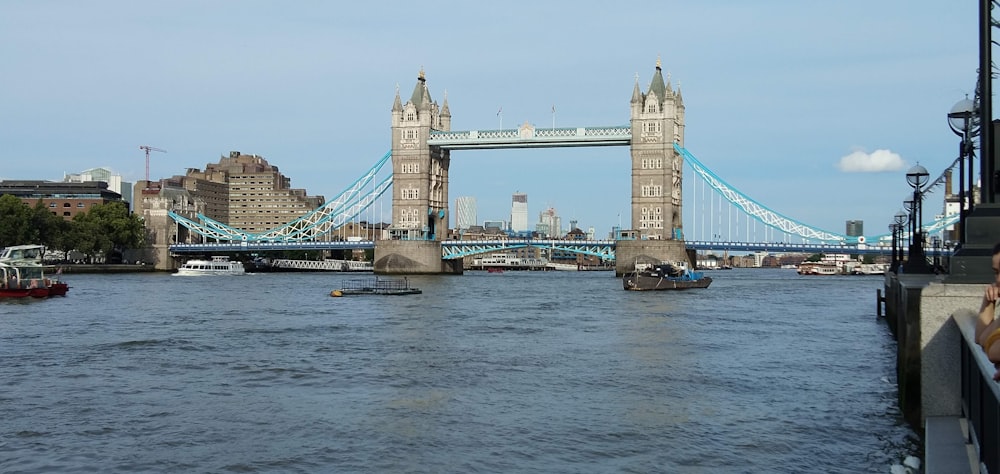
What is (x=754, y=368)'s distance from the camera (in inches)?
878

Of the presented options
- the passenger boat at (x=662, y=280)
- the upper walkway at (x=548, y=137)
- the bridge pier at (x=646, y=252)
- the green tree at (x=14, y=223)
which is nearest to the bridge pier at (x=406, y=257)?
the upper walkway at (x=548, y=137)

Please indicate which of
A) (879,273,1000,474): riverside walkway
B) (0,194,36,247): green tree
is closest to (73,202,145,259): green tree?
(0,194,36,247): green tree

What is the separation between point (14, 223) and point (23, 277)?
40150 mm

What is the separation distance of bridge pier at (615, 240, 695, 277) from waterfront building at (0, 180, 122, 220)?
67456mm

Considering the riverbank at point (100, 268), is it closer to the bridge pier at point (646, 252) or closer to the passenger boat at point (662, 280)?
the bridge pier at point (646, 252)

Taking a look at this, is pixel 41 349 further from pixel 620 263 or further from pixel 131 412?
pixel 620 263

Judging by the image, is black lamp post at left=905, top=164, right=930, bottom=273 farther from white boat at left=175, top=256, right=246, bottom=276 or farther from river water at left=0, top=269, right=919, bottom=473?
white boat at left=175, top=256, right=246, bottom=276

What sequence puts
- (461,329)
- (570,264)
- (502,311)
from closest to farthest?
(461,329), (502,311), (570,264)

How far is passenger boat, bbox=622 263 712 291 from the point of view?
6078cm

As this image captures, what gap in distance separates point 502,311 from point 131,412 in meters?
26.7

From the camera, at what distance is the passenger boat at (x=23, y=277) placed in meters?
46.6

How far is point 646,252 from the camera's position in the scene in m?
87.8

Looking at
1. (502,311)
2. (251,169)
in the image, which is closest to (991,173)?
(502,311)

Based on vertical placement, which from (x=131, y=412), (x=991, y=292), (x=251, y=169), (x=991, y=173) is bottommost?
(x=131, y=412)
